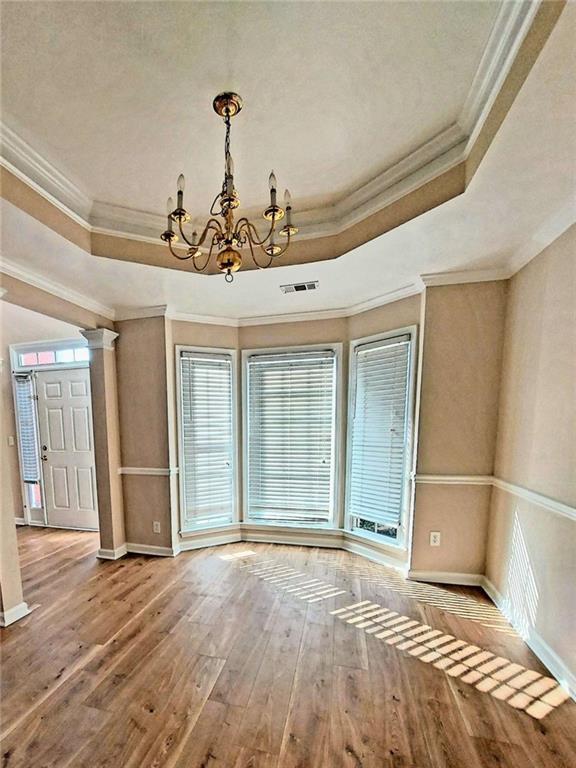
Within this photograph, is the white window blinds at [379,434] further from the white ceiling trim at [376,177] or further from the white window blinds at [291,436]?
the white ceiling trim at [376,177]

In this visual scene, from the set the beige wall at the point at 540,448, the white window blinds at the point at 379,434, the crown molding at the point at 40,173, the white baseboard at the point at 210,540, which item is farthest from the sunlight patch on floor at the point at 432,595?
the crown molding at the point at 40,173

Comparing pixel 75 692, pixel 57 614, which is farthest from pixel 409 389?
pixel 57 614

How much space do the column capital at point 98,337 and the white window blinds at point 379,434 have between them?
8.41ft

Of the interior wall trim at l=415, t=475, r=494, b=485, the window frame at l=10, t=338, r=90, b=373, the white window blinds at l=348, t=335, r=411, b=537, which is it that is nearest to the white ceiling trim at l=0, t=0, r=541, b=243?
the white window blinds at l=348, t=335, r=411, b=537

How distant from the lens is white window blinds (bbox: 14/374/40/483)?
4152 mm

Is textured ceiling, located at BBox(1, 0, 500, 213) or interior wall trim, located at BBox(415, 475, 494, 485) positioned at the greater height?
textured ceiling, located at BBox(1, 0, 500, 213)

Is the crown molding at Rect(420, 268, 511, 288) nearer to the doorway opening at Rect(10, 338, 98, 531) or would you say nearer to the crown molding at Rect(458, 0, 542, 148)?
the crown molding at Rect(458, 0, 542, 148)

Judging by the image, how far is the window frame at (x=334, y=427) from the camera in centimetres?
324

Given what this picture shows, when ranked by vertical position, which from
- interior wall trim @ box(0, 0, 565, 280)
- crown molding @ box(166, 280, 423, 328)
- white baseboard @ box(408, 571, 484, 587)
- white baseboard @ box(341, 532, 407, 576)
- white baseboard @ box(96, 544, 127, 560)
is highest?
interior wall trim @ box(0, 0, 565, 280)

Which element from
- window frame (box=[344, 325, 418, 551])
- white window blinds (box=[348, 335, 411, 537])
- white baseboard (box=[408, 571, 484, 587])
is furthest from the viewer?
white window blinds (box=[348, 335, 411, 537])

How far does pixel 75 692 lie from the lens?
1.61 m

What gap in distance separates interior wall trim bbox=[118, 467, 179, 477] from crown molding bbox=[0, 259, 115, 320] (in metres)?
1.61

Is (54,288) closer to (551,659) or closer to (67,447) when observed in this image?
(67,447)

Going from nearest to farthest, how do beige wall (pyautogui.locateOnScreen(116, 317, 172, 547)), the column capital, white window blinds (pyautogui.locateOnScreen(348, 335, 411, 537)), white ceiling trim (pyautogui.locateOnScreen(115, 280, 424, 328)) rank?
white window blinds (pyautogui.locateOnScreen(348, 335, 411, 537)), white ceiling trim (pyautogui.locateOnScreen(115, 280, 424, 328)), the column capital, beige wall (pyautogui.locateOnScreen(116, 317, 172, 547))
